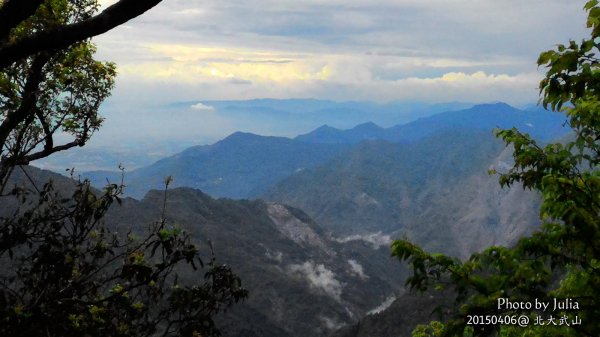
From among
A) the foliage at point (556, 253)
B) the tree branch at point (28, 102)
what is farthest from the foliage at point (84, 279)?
the foliage at point (556, 253)

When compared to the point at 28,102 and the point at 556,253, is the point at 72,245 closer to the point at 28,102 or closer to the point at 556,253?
the point at 28,102

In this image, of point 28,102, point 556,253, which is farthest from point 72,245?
point 556,253

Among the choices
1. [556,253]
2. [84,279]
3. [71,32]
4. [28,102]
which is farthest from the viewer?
[28,102]

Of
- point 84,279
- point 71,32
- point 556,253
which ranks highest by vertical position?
point 71,32

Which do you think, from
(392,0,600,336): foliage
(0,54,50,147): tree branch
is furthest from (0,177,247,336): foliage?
(392,0,600,336): foliage

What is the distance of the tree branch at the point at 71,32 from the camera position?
192 inches

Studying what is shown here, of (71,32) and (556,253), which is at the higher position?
(71,32)

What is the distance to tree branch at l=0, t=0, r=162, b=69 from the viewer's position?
16.0ft

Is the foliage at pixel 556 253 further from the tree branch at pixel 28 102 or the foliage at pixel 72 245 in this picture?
the tree branch at pixel 28 102

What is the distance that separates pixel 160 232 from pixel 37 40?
580 centimetres

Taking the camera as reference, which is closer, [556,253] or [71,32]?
[71,32]

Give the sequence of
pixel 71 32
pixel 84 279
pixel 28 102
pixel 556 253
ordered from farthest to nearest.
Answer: pixel 28 102
pixel 84 279
pixel 556 253
pixel 71 32

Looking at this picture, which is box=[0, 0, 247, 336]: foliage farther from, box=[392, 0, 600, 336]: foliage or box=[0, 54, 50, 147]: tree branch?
box=[392, 0, 600, 336]: foliage

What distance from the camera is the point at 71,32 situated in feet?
16.7
